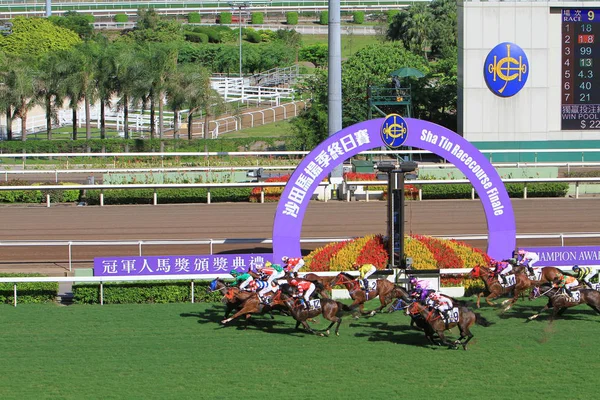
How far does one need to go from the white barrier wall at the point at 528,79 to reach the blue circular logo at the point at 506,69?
0.52 feet

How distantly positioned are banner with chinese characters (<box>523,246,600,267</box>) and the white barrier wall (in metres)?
12.1

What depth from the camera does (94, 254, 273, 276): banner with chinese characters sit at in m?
14.3

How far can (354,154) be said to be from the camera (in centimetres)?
1438

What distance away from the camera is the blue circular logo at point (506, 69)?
86.8 feet

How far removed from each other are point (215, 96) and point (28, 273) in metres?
23.6

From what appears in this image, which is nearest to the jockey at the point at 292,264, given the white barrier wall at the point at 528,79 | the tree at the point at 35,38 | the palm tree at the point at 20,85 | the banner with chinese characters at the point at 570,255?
the banner with chinese characters at the point at 570,255

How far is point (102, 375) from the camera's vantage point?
34.3 feet

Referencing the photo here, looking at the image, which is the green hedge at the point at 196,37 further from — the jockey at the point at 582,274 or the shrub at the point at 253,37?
the jockey at the point at 582,274

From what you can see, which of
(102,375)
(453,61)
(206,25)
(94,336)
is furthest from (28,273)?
(206,25)

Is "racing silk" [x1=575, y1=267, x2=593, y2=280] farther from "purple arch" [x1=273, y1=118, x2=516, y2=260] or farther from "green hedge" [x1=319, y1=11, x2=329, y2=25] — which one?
"green hedge" [x1=319, y1=11, x2=329, y2=25]

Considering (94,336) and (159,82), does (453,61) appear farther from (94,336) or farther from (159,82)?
(94,336)

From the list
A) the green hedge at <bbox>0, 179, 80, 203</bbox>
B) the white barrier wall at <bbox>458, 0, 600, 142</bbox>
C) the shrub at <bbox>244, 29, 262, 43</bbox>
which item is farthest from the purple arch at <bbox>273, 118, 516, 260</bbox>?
the shrub at <bbox>244, 29, 262, 43</bbox>

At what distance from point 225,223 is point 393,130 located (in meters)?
7.39

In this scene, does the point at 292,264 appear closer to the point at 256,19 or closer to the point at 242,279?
the point at 242,279
